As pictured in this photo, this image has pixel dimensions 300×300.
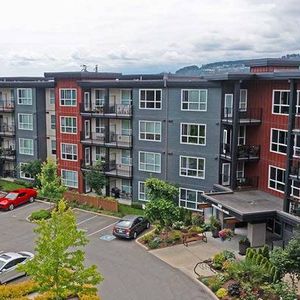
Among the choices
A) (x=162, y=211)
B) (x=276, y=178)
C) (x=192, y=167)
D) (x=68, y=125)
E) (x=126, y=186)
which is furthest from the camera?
(x=68, y=125)

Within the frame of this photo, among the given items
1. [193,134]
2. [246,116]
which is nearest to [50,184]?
[193,134]

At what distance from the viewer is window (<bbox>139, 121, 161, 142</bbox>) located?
4009cm

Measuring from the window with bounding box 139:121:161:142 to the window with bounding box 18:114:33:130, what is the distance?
49.1 ft

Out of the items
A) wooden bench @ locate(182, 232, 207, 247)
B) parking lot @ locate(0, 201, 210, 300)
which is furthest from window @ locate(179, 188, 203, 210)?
parking lot @ locate(0, 201, 210, 300)

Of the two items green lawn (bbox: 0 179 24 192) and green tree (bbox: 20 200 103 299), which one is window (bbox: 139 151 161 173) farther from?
green tree (bbox: 20 200 103 299)

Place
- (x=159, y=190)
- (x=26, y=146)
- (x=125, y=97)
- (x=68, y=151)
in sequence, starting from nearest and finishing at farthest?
(x=159, y=190)
(x=125, y=97)
(x=68, y=151)
(x=26, y=146)

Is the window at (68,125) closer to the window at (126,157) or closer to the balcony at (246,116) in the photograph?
the window at (126,157)

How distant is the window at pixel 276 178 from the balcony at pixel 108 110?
1385cm

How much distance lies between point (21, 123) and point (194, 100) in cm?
2214

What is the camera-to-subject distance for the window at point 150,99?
39562mm

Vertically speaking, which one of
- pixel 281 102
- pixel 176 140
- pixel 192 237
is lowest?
pixel 192 237

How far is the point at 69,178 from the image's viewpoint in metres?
46.7

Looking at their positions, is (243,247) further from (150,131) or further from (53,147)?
(53,147)

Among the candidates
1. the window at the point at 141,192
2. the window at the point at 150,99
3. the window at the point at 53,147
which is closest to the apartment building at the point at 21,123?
the window at the point at 53,147
